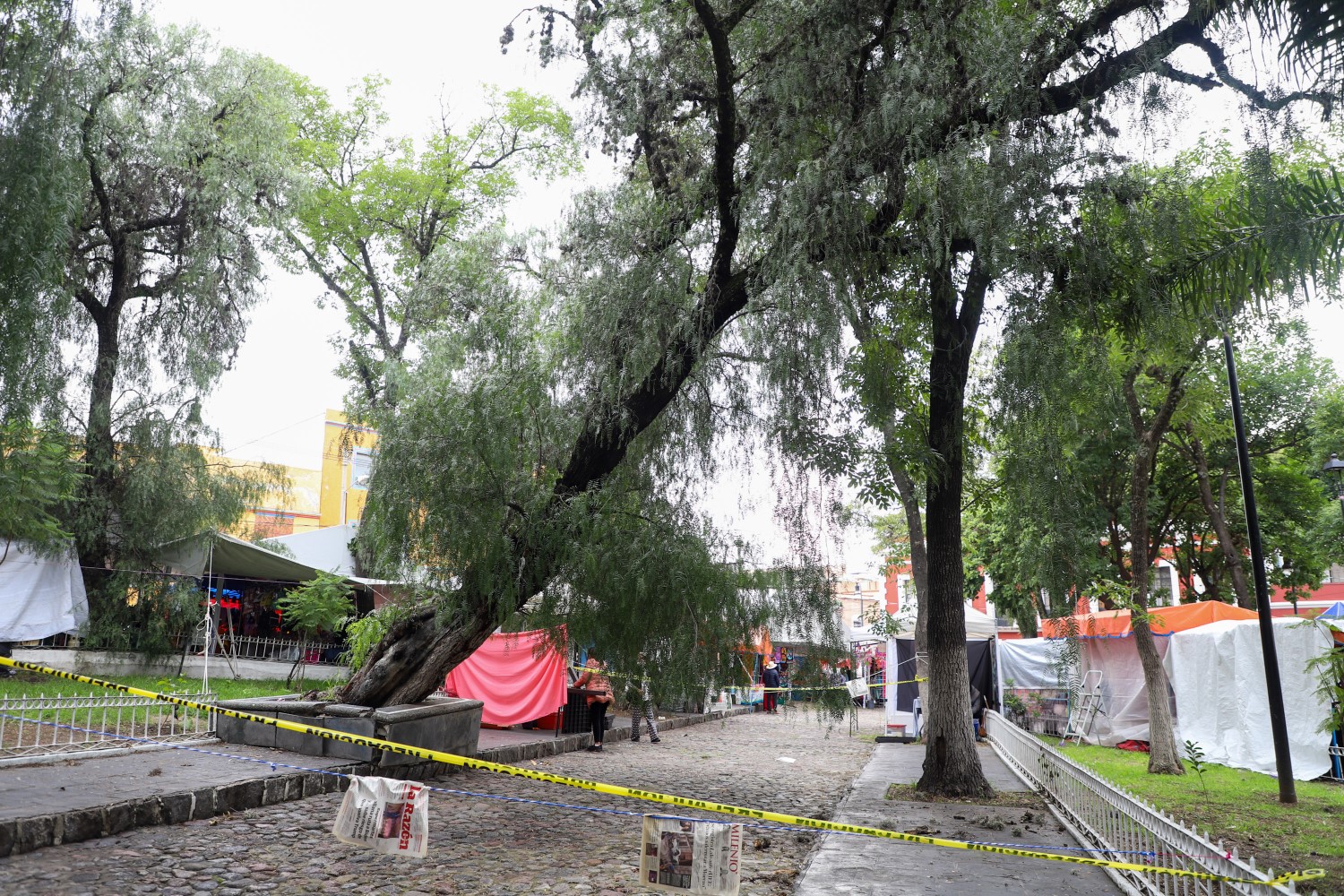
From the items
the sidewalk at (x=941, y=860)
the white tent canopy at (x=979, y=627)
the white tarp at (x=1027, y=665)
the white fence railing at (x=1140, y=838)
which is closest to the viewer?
the white fence railing at (x=1140, y=838)

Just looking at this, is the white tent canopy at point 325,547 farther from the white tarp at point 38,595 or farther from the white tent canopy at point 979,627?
the white tent canopy at point 979,627

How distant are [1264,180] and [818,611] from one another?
5.47 meters

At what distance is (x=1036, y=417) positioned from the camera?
28.9 ft

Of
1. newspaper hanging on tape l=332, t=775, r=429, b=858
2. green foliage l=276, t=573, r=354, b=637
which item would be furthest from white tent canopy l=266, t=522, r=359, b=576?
newspaper hanging on tape l=332, t=775, r=429, b=858

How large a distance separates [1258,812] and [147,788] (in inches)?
434

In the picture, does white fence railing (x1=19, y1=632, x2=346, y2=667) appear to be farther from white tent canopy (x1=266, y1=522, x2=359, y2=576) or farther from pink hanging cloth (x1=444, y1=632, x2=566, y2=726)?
pink hanging cloth (x1=444, y1=632, x2=566, y2=726)

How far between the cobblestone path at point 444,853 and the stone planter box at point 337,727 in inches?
29.9

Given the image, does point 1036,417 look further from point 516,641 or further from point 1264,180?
point 516,641

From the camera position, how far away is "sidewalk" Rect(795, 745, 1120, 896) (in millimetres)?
5992

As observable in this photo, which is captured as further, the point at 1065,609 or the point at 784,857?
the point at 1065,609

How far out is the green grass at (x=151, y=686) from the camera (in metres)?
14.1

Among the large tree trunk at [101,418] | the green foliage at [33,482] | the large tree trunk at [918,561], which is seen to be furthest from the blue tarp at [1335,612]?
the large tree trunk at [101,418]

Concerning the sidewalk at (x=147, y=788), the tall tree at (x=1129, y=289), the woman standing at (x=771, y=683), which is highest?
the tall tree at (x=1129, y=289)

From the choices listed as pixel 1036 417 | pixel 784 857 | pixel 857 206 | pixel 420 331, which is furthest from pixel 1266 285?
pixel 420 331
